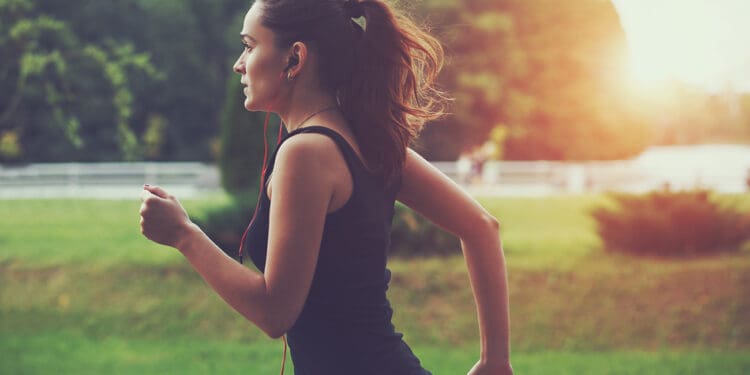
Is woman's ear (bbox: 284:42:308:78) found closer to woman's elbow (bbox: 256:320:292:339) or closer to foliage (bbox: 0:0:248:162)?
woman's elbow (bbox: 256:320:292:339)

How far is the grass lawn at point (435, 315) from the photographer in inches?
313

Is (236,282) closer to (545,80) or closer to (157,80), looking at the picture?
(157,80)

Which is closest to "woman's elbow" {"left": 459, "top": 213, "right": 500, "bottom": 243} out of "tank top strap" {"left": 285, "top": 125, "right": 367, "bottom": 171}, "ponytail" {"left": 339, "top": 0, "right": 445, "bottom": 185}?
"ponytail" {"left": 339, "top": 0, "right": 445, "bottom": 185}

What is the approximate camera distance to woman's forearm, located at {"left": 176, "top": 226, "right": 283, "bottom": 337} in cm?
137

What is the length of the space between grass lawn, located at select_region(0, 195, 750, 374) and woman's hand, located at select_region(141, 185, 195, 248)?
6.24m

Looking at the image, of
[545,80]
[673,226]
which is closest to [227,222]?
[673,226]

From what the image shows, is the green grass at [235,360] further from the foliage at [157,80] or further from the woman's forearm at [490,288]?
the foliage at [157,80]

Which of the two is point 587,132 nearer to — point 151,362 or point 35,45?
point 35,45

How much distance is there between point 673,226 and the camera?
35.0 ft

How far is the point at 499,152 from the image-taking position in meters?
33.0

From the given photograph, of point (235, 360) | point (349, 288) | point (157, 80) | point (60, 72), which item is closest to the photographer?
point (349, 288)

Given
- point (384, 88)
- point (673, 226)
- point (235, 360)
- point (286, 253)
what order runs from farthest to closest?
1. point (673, 226)
2. point (235, 360)
3. point (384, 88)
4. point (286, 253)

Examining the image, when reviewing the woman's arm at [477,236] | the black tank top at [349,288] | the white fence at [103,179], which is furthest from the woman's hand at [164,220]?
the white fence at [103,179]

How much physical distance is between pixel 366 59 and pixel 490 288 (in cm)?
49
